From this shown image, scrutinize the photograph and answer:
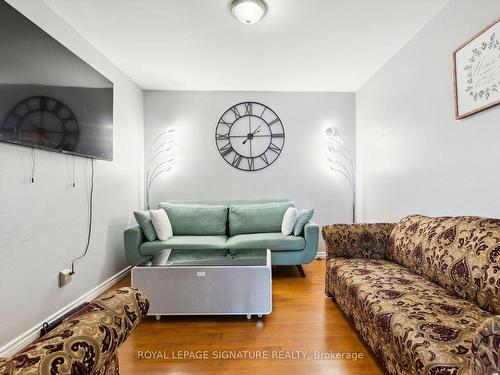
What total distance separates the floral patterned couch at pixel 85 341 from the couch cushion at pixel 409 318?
3.33 ft

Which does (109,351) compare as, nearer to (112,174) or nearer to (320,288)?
(320,288)

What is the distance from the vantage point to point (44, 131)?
68.6 inches

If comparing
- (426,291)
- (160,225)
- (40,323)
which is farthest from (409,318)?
(160,225)

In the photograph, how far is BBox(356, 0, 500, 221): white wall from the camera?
1.66 metres

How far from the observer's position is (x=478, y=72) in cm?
165

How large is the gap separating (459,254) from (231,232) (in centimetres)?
225

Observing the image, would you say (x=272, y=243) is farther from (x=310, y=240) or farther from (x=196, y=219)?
(x=196, y=219)

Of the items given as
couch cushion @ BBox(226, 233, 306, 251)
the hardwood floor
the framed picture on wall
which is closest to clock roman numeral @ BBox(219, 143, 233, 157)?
couch cushion @ BBox(226, 233, 306, 251)

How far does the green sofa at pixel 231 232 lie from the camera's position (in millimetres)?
2738

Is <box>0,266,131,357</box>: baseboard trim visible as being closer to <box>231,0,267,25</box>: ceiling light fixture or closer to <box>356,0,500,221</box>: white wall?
<box>231,0,267,25</box>: ceiling light fixture

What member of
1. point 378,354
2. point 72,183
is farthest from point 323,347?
point 72,183

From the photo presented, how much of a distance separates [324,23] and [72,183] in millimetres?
2372

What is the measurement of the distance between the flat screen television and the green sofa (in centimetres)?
105

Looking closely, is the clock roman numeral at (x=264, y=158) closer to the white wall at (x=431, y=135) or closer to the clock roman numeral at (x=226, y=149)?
the clock roman numeral at (x=226, y=149)
